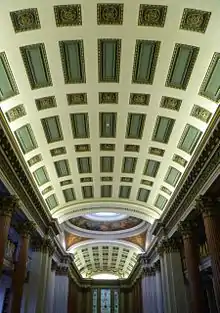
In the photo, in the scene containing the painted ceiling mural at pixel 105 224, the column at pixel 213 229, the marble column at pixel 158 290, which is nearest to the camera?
the column at pixel 213 229

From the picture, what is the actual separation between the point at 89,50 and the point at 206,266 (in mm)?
11603

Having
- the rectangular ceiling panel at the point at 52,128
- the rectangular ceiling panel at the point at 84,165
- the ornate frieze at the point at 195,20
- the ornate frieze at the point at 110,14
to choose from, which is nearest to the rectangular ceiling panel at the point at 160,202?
the rectangular ceiling panel at the point at 84,165

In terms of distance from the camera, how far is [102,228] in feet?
115

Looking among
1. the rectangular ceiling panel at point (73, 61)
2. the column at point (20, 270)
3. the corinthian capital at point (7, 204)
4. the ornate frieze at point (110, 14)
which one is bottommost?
the column at point (20, 270)

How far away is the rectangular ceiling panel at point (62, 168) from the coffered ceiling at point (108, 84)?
2.3 inches

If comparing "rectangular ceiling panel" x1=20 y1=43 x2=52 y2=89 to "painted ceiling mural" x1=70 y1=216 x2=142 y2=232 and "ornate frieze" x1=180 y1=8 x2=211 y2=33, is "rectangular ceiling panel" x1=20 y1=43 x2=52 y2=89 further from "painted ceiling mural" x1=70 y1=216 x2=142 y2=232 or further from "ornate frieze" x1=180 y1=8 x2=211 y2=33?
"painted ceiling mural" x1=70 y1=216 x2=142 y2=232

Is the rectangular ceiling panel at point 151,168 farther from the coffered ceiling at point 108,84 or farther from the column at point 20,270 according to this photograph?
the column at point 20,270

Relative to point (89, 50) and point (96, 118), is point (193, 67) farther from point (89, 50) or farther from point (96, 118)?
point (96, 118)

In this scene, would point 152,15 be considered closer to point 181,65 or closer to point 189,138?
point 181,65

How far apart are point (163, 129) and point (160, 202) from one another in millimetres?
7454

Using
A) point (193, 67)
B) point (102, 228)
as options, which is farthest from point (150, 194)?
point (102, 228)

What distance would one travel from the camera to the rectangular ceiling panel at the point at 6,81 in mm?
10427

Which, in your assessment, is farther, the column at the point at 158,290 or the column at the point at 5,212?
the column at the point at 158,290

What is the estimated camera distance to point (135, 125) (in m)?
14.8
